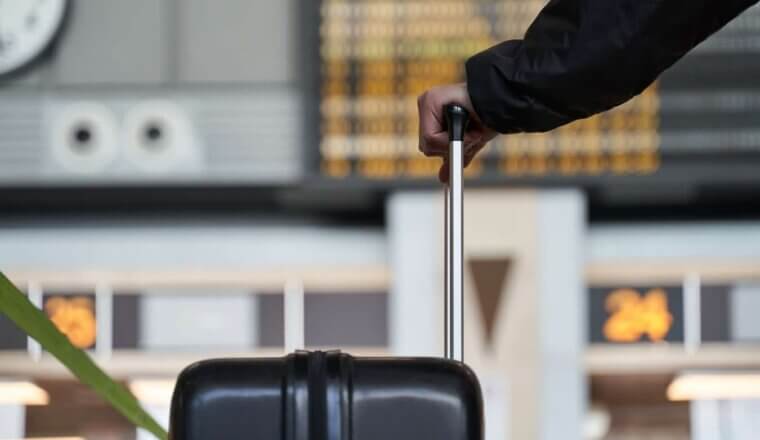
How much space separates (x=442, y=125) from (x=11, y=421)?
10.5ft

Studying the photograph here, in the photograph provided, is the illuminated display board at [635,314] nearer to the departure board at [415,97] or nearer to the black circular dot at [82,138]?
the departure board at [415,97]

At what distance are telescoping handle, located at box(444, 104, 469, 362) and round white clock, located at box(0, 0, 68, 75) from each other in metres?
2.89

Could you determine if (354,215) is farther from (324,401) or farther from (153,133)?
(324,401)

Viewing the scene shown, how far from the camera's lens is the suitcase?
101 centimetres

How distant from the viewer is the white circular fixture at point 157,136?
3971 millimetres

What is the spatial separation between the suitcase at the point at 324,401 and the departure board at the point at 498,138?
9.12 feet

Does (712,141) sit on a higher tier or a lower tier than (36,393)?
higher

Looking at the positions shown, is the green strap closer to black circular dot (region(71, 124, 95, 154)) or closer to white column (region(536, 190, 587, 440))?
black circular dot (region(71, 124, 95, 154))

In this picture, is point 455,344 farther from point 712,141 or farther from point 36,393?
point 36,393

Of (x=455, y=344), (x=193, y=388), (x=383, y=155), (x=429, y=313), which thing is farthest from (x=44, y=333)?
(x=429, y=313)

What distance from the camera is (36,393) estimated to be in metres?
4.32

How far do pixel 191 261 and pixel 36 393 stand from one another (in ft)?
1.88

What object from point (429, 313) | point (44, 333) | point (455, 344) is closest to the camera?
point (44, 333)

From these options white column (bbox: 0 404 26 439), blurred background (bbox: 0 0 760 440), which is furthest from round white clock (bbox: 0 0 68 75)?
white column (bbox: 0 404 26 439)
